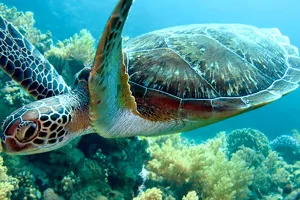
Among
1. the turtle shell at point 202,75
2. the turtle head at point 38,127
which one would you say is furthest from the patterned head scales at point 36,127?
the turtle shell at point 202,75

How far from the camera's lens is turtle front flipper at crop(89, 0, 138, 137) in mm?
1273

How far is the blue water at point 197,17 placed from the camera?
22.5 m

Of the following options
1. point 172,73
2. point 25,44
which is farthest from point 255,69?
point 25,44

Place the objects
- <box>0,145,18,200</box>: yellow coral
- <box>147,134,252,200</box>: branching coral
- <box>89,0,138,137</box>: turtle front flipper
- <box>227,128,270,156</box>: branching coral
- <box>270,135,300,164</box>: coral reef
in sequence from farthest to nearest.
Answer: <box>270,135,300,164</box>: coral reef → <box>227,128,270,156</box>: branching coral → <box>147,134,252,200</box>: branching coral → <box>0,145,18,200</box>: yellow coral → <box>89,0,138,137</box>: turtle front flipper

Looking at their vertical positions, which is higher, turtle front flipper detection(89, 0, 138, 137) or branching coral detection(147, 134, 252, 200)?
turtle front flipper detection(89, 0, 138, 137)

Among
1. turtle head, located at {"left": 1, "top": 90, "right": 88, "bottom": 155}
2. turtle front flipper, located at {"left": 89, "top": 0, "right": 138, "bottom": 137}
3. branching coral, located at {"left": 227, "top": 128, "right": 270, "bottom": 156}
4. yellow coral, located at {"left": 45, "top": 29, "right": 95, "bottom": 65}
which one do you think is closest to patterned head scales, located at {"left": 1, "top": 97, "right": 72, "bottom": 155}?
turtle head, located at {"left": 1, "top": 90, "right": 88, "bottom": 155}

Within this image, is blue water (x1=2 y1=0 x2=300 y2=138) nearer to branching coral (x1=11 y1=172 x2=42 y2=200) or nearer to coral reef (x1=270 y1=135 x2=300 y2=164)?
coral reef (x1=270 y1=135 x2=300 y2=164)

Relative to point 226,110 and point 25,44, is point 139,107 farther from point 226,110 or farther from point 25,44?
point 25,44

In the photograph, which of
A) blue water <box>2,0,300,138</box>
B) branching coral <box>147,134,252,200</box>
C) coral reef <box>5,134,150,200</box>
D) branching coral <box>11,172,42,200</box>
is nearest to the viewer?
branching coral <box>11,172,42,200</box>

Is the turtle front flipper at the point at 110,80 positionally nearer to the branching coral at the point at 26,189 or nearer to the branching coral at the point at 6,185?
the branching coral at the point at 6,185

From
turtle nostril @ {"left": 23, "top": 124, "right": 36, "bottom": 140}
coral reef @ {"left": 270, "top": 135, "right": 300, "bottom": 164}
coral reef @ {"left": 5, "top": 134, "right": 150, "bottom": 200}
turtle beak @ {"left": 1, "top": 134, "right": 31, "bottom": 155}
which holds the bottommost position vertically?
coral reef @ {"left": 270, "top": 135, "right": 300, "bottom": 164}

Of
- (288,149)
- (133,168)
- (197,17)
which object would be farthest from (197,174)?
(197,17)

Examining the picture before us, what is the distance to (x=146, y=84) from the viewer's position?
2119mm

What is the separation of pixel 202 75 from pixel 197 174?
2.00 m
